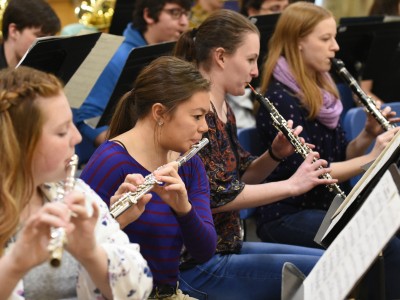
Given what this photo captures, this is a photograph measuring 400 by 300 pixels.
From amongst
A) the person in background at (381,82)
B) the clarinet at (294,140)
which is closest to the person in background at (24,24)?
the clarinet at (294,140)

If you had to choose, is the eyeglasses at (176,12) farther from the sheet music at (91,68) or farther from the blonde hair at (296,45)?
the sheet music at (91,68)

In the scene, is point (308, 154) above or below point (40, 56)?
below

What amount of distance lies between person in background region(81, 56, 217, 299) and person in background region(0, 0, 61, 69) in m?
0.95

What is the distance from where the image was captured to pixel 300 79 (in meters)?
2.50

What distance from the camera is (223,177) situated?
1967 millimetres

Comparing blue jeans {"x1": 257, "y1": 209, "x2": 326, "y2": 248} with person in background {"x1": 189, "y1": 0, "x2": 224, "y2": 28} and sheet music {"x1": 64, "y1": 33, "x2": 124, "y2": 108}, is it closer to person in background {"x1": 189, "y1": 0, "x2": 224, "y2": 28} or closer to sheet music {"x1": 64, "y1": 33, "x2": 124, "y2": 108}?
sheet music {"x1": 64, "y1": 33, "x2": 124, "y2": 108}

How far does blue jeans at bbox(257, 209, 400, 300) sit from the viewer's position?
7.20 feet

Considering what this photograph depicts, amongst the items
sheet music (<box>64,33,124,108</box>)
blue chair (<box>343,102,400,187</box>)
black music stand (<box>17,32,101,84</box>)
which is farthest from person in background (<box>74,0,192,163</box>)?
blue chair (<box>343,102,400,187</box>)

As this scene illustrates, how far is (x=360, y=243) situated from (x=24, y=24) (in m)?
1.69

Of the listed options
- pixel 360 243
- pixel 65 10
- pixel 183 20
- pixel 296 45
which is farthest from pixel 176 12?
pixel 65 10

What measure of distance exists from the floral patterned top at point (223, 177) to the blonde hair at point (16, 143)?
0.78 meters

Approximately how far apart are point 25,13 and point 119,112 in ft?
3.17

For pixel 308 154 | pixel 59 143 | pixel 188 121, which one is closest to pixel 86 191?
pixel 59 143

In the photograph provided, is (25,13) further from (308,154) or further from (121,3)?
(308,154)
